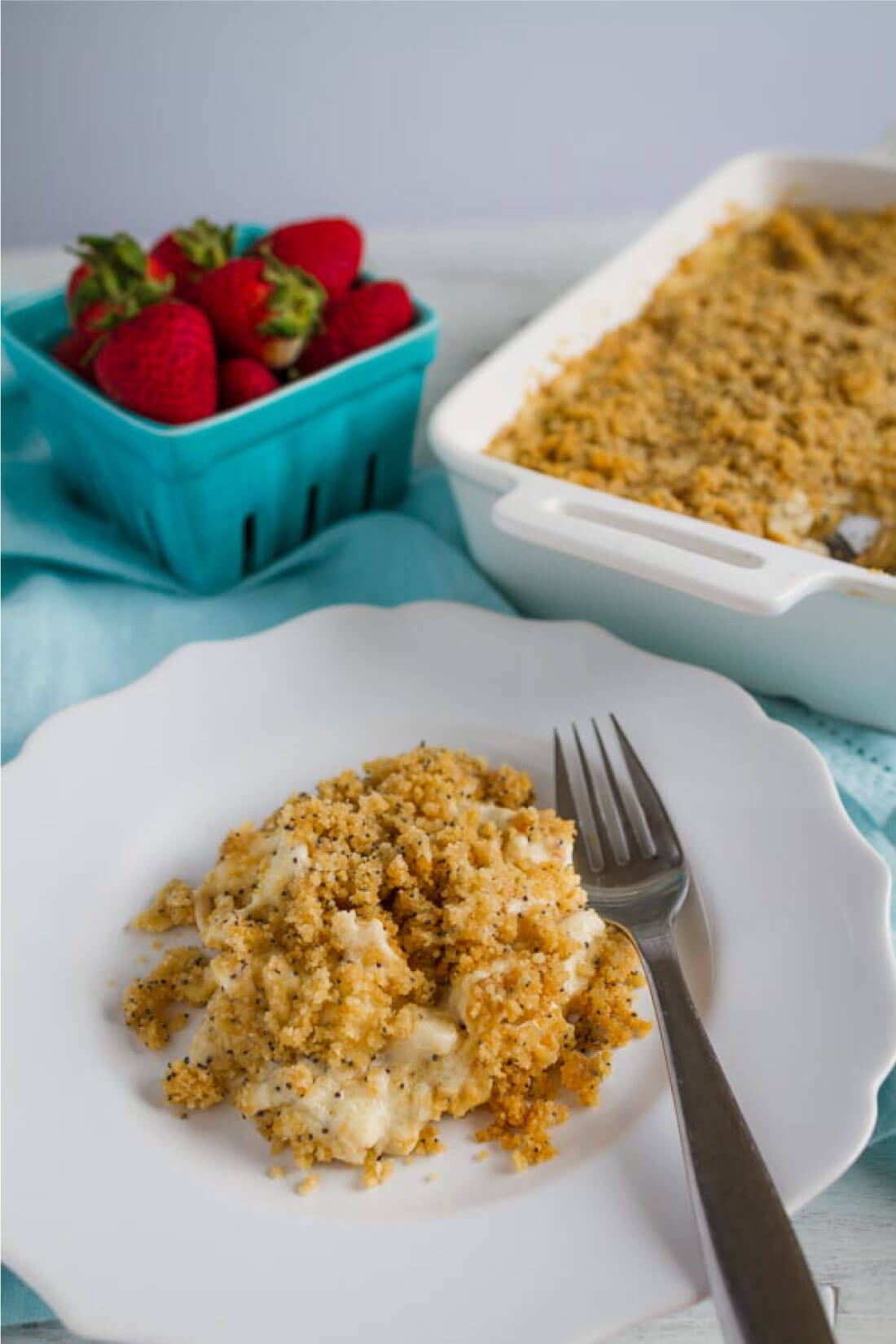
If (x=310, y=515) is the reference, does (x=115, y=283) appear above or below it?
above

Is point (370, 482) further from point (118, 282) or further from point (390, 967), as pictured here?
point (390, 967)

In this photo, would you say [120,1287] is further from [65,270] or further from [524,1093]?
[65,270]

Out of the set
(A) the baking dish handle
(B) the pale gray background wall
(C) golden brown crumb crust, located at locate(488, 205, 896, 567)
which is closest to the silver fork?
(A) the baking dish handle

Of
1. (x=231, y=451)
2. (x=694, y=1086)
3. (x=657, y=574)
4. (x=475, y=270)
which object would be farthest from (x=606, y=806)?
(x=475, y=270)

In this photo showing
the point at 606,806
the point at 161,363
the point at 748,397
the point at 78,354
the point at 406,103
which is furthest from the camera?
the point at 406,103

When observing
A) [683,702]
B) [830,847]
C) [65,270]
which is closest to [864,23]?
[65,270]

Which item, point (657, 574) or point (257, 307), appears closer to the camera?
point (657, 574)
